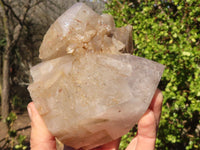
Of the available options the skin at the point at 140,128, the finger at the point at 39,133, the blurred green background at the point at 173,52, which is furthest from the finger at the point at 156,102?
the blurred green background at the point at 173,52

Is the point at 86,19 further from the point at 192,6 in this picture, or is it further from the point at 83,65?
the point at 192,6

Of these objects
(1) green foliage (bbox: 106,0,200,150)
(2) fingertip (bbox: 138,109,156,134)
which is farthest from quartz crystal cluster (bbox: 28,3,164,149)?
(1) green foliage (bbox: 106,0,200,150)

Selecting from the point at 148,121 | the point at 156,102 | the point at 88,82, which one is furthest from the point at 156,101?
the point at 88,82

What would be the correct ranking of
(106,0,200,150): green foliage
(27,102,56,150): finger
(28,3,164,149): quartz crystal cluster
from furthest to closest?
1. (106,0,200,150): green foliage
2. (27,102,56,150): finger
3. (28,3,164,149): quartz crystal cluster

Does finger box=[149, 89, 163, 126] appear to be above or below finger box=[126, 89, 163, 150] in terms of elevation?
above

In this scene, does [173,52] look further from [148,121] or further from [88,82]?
[88,82]

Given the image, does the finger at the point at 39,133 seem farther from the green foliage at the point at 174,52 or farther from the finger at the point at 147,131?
the green foliage at the point at 174,52

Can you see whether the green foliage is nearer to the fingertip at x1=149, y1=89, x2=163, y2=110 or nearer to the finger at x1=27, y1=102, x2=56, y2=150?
the fingertip at x1=149, y1=89, x2=163, y2=110
